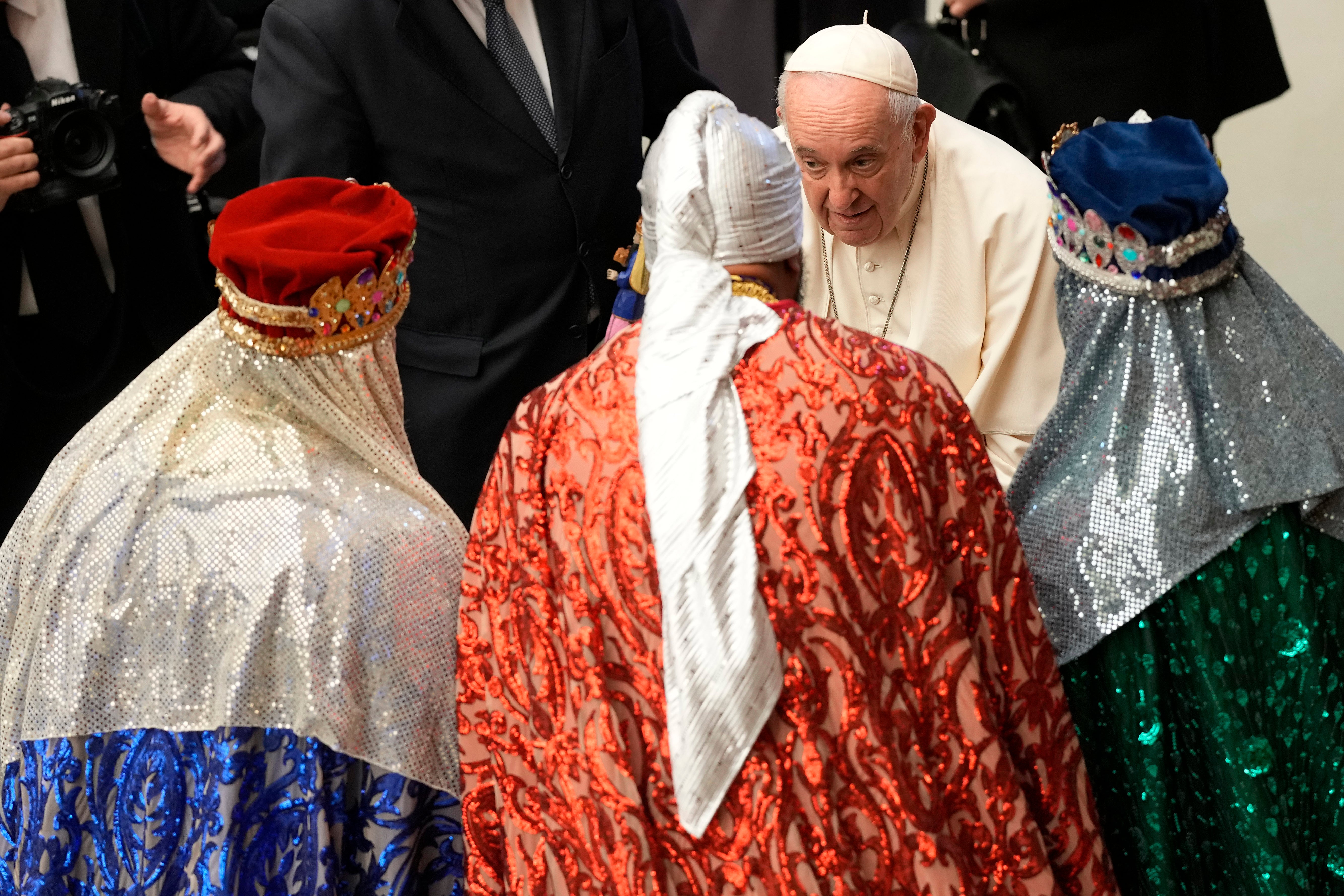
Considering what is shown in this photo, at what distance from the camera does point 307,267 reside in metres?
2.03

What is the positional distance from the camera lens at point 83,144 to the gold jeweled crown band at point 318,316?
1425 millimetres

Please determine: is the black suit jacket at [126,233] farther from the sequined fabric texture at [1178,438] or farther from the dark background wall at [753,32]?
the sequined fabric texture at [1178,438]

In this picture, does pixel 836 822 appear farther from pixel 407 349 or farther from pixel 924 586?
pixel 407 349

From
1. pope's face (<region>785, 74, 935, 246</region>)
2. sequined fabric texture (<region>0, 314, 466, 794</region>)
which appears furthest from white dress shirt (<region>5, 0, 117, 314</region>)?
pope's face (<region>785, 74, 935, 246</region>)

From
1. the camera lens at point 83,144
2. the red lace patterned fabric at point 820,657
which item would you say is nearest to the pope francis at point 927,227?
the red lace patterned fabric at point 820,657

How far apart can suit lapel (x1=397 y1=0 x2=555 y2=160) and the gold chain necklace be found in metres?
0.67

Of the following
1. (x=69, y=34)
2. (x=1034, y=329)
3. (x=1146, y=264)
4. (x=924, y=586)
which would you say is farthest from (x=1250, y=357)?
(x=69, y=34)

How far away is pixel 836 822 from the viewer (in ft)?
6.13

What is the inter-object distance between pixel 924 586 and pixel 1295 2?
4.83 m

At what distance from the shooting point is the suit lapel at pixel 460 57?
3131 mm

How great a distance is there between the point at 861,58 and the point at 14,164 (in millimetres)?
1777

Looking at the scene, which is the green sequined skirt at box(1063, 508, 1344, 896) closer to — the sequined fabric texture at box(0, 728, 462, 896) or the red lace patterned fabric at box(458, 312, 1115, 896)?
the red lace patterned fabric at box(458, 312, 1115, 896)

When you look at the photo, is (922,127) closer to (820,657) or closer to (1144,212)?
(1144,212)

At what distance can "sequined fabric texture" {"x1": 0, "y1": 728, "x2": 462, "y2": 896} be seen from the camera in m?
1.98
